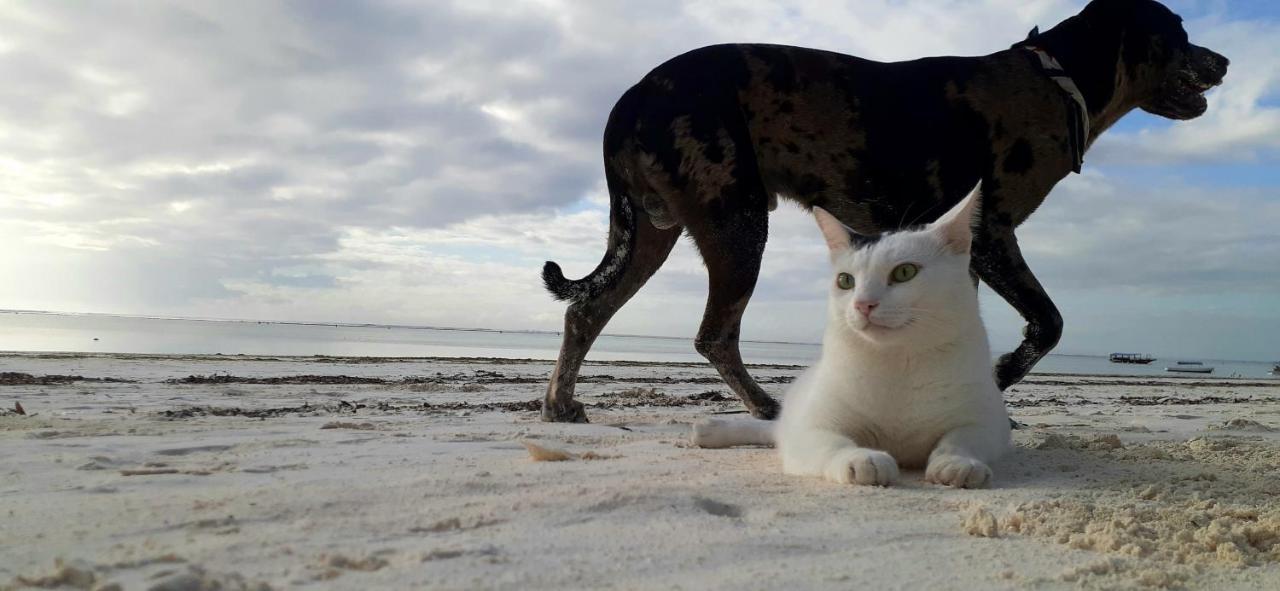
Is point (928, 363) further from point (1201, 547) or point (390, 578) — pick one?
point (390, 578)

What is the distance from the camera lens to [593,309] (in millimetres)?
4609

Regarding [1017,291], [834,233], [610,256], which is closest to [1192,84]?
[1017,291]

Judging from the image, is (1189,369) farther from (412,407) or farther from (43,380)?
(43,380)

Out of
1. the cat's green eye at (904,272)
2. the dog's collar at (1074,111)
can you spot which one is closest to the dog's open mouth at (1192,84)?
the dog's collar at (1074,111)

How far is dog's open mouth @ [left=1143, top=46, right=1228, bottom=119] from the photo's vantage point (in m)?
4.81

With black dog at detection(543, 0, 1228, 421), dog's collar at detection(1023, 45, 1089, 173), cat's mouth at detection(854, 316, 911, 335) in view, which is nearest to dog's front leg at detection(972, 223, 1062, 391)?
black dog at detection(543, 0, 1228, 421)

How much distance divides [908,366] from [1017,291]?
5.75ft

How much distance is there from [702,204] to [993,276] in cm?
159

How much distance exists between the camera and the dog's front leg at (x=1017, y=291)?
3953mm

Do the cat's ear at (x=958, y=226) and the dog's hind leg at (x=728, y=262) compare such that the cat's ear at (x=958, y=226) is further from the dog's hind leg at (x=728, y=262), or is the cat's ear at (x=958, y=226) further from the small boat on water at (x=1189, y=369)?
the small boat on water at (x=1189, y=369)

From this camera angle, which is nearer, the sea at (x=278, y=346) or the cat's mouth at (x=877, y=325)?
the cat's mouth at (x=877, y=325)

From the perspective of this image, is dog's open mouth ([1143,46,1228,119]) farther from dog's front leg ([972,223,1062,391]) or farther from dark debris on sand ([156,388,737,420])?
dark debris on sand ([156,388,737,420])

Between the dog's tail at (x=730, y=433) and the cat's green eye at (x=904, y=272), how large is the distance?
3.37ft

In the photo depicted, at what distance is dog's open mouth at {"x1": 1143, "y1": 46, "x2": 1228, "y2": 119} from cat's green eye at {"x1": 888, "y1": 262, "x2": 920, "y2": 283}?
3486 mm
